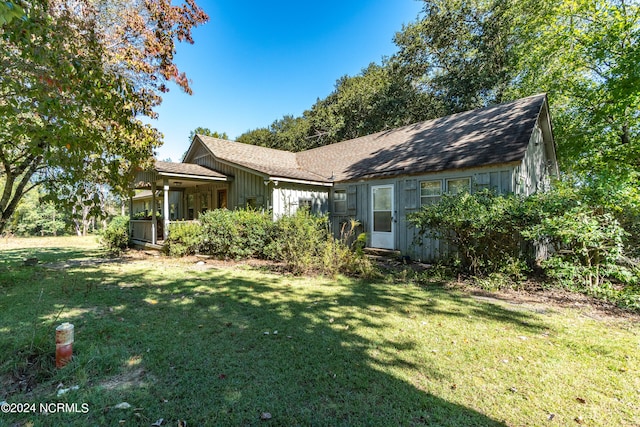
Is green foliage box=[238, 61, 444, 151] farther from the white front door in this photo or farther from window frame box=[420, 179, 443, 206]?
window frame box=[420, 179, 443, 206]

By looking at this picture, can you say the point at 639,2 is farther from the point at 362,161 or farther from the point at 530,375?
the point at 530,375

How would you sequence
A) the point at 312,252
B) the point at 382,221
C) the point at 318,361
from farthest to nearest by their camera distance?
the point at 382,221 < the point at 312,252 < the point at 318,361

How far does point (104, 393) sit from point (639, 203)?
26.7ft

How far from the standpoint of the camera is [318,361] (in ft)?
9.99

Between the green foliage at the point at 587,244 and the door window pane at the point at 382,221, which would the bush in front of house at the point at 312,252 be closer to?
the door window pane at the point at 382,221

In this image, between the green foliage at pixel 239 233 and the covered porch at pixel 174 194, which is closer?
the green foliage at pixel 239 233

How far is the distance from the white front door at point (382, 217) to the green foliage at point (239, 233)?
13.2ft

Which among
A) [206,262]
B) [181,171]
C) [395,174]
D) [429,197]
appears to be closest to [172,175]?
[181,171]

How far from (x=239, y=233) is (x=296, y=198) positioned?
312 centimetres

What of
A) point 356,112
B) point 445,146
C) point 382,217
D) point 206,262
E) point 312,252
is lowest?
point 206,262

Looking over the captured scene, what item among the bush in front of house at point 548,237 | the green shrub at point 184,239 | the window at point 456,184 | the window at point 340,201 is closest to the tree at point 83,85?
the green shrub at point 184,239

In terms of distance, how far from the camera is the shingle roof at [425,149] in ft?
29.3

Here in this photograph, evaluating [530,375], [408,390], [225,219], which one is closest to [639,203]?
[530,375]

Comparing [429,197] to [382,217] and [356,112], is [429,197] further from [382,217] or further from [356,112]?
[356,112]
